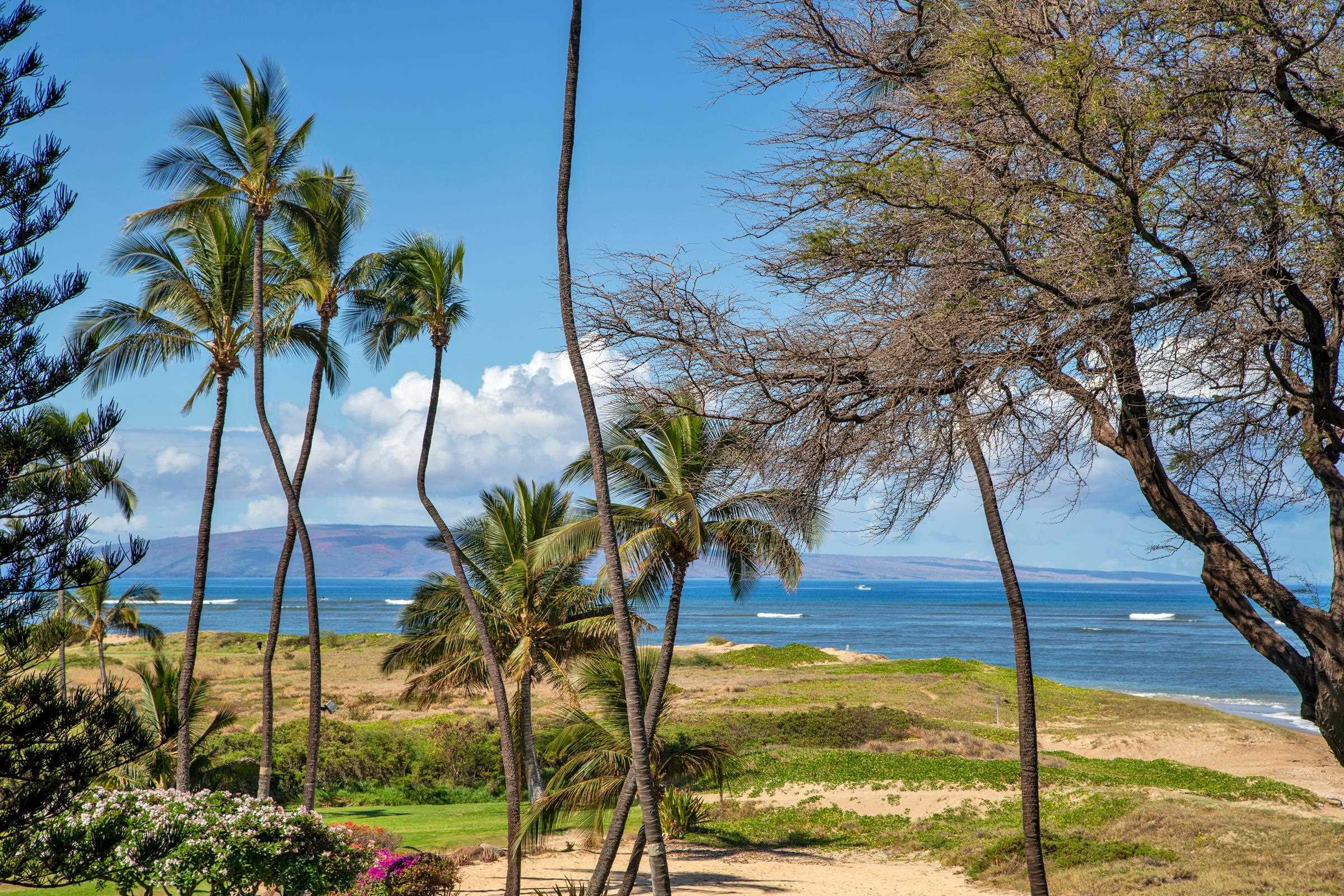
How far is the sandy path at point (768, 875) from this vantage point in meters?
15.5

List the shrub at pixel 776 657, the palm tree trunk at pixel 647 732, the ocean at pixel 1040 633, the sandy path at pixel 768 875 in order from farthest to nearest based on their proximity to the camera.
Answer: the shrub at pixel 776 657 → the ocean at pixel 1040 633 → the sandy path at pixel 768 875 → the palm tree trunk at pixel 647 732

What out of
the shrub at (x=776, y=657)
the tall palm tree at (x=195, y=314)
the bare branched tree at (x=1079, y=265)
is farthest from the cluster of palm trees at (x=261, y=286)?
the shrub at (x=776, y=657)

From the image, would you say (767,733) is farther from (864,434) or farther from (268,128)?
(864,434)

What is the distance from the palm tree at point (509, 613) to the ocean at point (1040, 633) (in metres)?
1.85

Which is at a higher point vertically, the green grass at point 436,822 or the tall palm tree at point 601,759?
the tall palm tree at point 601,759

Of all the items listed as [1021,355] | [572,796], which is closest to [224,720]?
[572,796]

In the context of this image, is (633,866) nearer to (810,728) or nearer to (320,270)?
(320,270)

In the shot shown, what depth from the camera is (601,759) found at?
538 inches

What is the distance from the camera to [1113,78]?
21.7 feet

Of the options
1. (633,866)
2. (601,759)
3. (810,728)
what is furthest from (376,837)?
(810,728)

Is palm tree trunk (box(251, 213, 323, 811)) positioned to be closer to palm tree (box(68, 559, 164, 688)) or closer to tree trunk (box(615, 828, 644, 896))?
tree trunk (box(615, 828, 644, 896))

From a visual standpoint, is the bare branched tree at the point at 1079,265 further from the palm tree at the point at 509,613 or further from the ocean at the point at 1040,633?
the palm tree at the point at 509,613

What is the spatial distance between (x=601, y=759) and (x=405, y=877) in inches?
124

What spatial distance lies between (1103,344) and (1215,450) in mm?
1809
